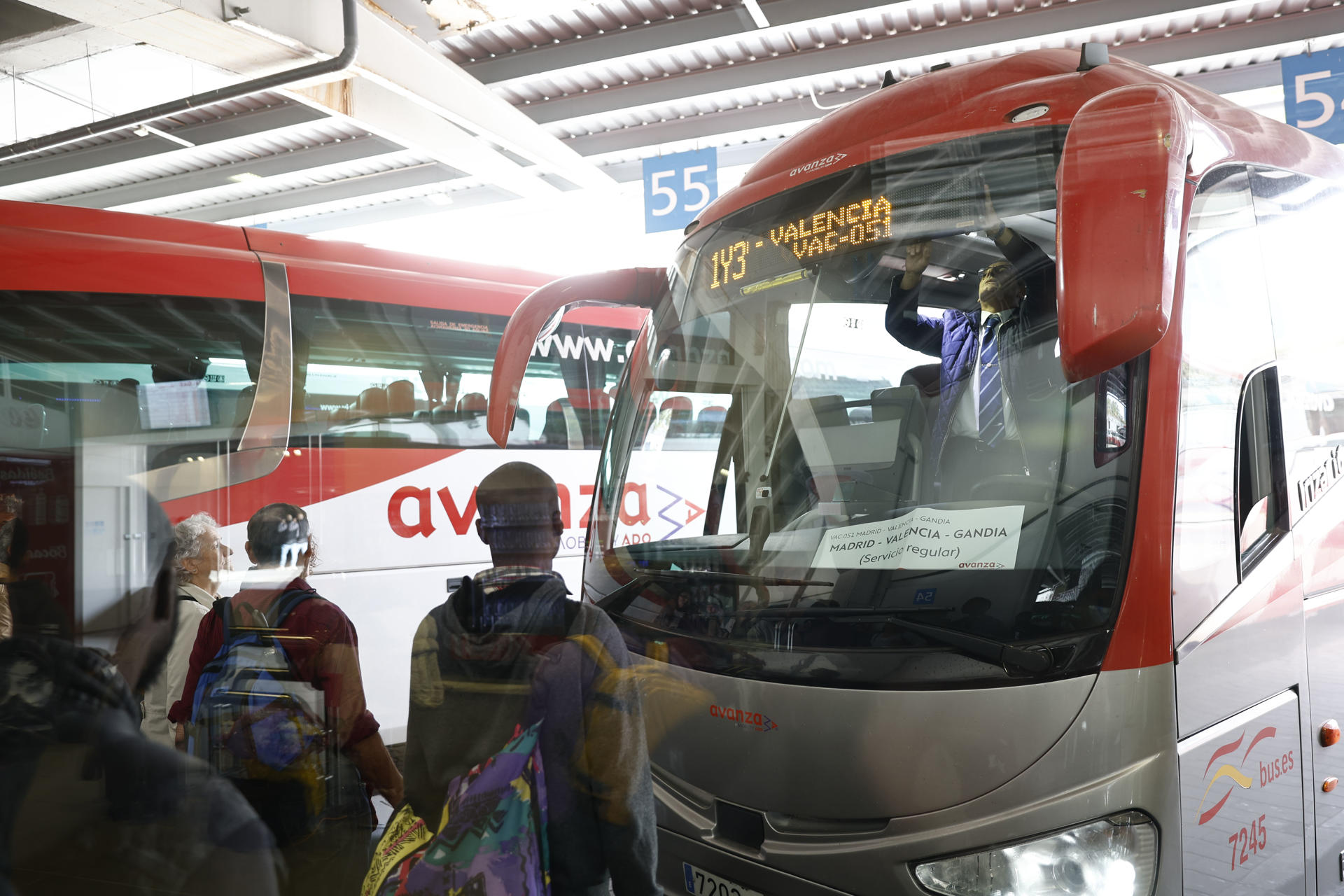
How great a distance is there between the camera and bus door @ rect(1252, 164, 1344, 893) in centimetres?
257

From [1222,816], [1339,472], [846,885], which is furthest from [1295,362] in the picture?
[846,885]

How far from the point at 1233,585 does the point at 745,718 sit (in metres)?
1.21

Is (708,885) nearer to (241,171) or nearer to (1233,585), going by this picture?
(1233,585)

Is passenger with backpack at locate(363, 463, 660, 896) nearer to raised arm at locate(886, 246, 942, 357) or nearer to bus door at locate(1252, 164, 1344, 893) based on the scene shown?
raised arm at locate(886, 246, 942, 357)

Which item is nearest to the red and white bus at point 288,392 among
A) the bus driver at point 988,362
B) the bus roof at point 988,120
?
the bus roof at point 988,120

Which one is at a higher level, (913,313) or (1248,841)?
(913,313)

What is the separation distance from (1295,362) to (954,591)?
1402 millimetres

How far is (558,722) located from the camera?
238cm

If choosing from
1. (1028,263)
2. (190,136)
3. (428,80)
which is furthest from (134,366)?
(1028,263)

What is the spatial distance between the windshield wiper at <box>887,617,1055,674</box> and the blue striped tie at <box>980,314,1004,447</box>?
0.50 meters

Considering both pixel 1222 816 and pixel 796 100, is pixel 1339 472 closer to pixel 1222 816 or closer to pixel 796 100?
pixel 1222 816

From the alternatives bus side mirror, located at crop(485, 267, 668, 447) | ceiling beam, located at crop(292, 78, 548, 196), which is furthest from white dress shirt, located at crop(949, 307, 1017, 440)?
ceiling beam, located at crop(292, 78, 548, 196)

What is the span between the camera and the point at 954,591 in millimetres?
2104

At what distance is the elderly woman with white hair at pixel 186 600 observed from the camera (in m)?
3.08
